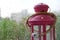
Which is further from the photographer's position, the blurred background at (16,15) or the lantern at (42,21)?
the blurred background at (16,15)

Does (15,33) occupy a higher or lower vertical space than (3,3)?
lower

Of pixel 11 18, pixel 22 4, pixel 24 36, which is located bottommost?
pixel 24 36

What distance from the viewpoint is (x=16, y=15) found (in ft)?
5.39

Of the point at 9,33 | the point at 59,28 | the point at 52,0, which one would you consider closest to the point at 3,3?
the point at 9,33

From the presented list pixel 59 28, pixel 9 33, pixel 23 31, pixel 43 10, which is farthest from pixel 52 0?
pixel 43 10

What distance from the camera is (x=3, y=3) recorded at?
1613 mm

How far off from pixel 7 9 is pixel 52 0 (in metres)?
0.41

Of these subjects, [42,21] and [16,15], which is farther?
[16,15]

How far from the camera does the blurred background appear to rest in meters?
1.57

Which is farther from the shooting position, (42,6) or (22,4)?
(22,4)

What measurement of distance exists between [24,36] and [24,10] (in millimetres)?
234

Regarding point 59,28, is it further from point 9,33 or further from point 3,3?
point 3,3

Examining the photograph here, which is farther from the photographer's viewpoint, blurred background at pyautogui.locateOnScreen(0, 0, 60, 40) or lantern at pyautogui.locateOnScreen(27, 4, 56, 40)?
blurred background at pyautogui.locateOnScreen(0, 0, 60, 40)

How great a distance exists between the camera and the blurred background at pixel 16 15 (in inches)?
61.9
